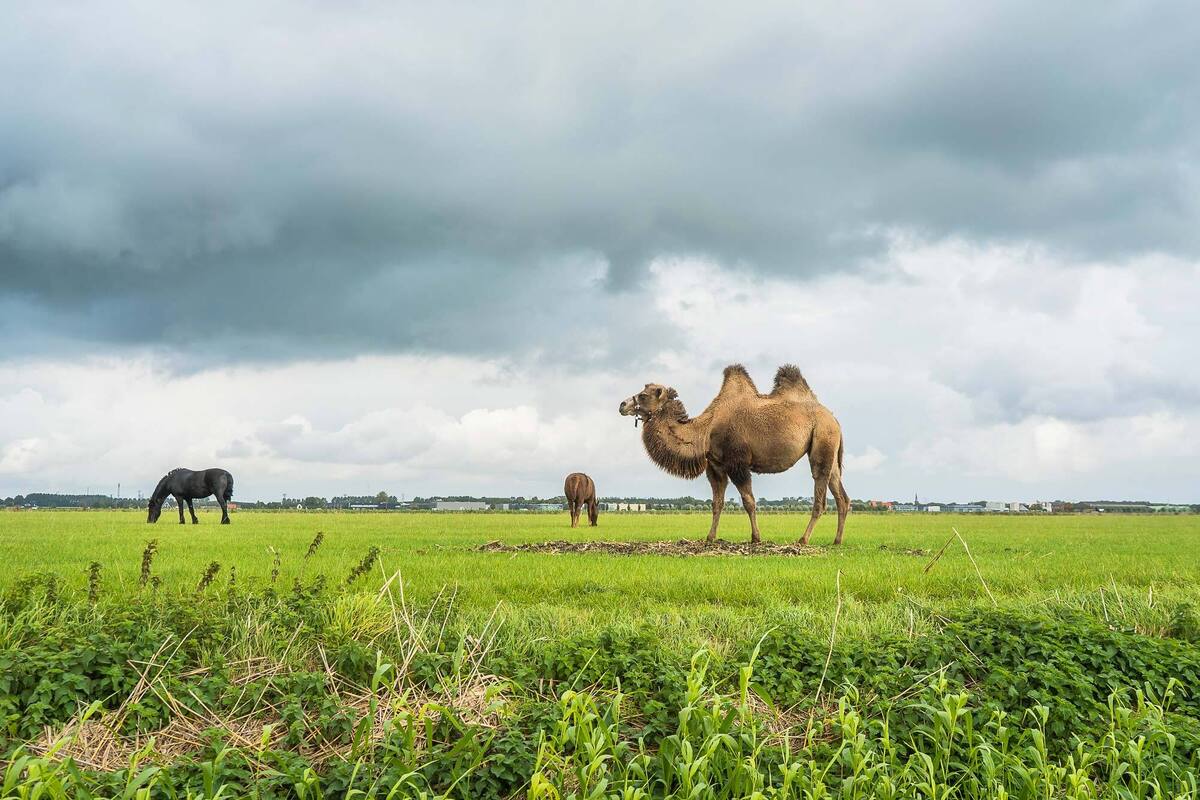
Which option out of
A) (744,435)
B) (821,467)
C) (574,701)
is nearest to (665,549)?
(744,435)

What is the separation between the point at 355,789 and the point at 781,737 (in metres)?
2.44

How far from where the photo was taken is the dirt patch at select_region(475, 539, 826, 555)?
50.3 ft

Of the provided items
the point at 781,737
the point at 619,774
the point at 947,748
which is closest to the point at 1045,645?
the point at 947,748

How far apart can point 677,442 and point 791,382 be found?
10.8ft

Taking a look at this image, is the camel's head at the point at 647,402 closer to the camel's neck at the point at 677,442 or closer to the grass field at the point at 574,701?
the camel's neck at the point at 677,442

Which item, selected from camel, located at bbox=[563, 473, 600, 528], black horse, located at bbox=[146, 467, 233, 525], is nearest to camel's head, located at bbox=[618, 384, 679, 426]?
camel, located at bbox=[563, 473, 600, 528]

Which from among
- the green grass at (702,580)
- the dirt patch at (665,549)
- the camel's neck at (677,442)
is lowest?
the dirt patch at (665,549)

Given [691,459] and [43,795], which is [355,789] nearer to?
[43,795]

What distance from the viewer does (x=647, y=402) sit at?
1894 centimetres

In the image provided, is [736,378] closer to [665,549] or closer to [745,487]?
[745,487]

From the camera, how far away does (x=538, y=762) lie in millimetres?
4027

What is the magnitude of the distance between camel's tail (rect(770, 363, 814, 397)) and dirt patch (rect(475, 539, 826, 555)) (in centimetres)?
403

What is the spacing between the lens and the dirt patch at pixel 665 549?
1532 centimetres

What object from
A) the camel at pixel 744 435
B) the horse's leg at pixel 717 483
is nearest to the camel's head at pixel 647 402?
the camel at pixel 744 435
